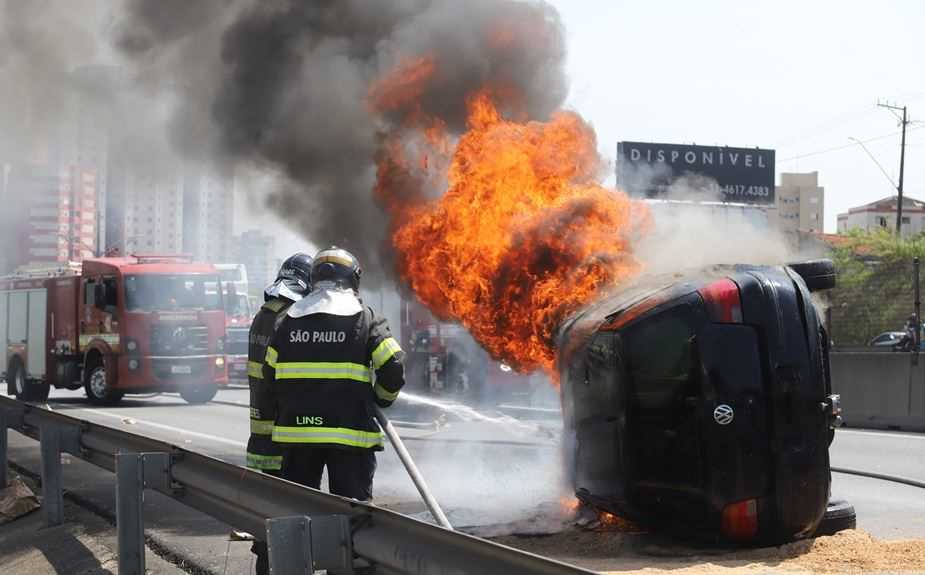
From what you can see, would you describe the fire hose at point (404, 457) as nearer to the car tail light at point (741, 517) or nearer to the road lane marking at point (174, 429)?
the car tail light at point (741, 517)

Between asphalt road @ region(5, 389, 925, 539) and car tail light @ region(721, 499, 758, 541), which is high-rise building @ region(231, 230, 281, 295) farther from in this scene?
car tail light @ region(721, 499, 758, 541)

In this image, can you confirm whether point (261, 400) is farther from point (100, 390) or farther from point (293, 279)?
point (100, 390)

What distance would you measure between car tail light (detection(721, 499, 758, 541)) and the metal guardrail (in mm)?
2211

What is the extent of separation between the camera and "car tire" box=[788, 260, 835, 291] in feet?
20.2

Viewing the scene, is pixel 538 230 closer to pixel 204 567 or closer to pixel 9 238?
pixel 204 567

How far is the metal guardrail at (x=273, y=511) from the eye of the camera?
330cm

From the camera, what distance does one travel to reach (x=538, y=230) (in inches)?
324

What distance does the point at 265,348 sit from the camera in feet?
21.5

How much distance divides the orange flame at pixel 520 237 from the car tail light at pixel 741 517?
7.09 feet

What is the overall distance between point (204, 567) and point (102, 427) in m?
1.14

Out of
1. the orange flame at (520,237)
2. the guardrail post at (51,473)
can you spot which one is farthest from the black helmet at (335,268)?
the guardrail post at (51,473)

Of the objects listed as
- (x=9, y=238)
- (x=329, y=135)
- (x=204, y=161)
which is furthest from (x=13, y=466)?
(x=9, y=238)

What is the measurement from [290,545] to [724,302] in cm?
260

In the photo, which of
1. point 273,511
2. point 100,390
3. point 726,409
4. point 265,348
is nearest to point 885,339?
point 100,390
